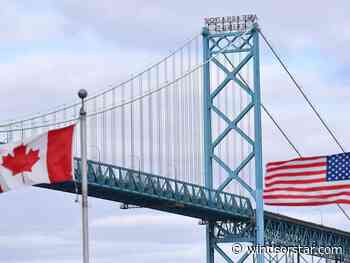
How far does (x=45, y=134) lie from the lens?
4009 centimetres

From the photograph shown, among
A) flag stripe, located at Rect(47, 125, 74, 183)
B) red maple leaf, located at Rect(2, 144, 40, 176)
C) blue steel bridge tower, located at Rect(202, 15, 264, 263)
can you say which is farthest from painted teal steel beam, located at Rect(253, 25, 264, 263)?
flag stripe, located at Rect(47, 125, 74, 183)

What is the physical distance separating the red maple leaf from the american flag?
53.7 feet

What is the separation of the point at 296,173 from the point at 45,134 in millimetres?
16698

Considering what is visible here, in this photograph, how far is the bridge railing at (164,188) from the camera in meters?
83.9

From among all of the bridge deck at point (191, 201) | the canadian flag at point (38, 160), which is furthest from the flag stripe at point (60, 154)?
the bridge deck at point (191, 201)

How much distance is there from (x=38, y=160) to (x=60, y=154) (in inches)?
31.3

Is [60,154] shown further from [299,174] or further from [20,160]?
[299,174]

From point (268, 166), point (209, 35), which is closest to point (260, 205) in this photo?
point (209, 35)

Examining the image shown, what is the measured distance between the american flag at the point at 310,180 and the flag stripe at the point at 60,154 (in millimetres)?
16539

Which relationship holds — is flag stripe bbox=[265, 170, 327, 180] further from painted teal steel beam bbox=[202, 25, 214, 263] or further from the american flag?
painted teal steel beam bbox=[202, 25, 214, 263]

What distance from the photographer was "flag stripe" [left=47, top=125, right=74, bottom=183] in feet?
129

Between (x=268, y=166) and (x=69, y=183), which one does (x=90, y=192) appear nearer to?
(x=69, y=183)

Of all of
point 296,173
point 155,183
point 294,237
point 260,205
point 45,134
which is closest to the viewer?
point 45,134

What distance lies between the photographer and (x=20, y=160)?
40.4 metres
